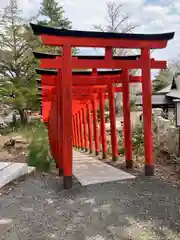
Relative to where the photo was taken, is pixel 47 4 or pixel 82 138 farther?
pixel 47 4

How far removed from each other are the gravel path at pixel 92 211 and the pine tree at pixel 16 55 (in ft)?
48.4

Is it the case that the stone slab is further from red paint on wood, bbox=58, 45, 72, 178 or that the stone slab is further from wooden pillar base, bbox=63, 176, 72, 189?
red paint on wood, bbox=58, 45, 72, 178

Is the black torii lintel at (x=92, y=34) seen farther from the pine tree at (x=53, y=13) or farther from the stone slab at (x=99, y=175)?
the pine tree at (x=53, y=13)

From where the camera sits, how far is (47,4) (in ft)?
82.5

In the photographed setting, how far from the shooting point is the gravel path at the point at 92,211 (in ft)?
8.98

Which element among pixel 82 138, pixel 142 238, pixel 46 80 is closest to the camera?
pixel 142 238

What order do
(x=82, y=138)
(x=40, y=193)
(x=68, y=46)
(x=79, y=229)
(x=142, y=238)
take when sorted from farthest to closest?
1. (x=82, y=138)
2. (x=68, y=46)
3. (x=40, y=193)
4. (x=79, y=229)
5. (x=142, y=238)

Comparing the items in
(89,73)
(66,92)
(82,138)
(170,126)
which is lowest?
(82,138)

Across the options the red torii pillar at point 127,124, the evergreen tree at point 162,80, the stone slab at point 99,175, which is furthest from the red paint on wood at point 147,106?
the evergreen tree at point 162,80

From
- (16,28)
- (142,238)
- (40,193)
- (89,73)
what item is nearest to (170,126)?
(89,73)

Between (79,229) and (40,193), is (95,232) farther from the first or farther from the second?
(40,193)

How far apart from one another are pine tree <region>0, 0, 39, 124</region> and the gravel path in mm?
14752

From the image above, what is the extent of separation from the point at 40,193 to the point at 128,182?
4.71 ft

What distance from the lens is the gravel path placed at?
8.98 feet
